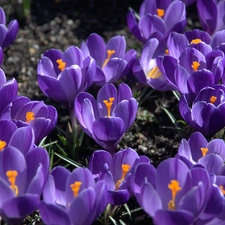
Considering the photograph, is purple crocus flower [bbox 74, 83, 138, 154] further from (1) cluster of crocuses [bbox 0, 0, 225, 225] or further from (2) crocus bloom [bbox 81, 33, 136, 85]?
(2) crocus bloom [bbox 81, 33, 136, 85]

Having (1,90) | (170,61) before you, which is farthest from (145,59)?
(1,90)

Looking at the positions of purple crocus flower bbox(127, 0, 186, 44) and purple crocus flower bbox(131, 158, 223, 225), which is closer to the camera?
purple crocus flower bbox(131, 158, 223, 225)

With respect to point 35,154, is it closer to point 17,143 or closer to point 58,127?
point 17,143

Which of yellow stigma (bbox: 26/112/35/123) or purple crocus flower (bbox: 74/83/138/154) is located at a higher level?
yellow stigma (bbox: 26/112/35/123)

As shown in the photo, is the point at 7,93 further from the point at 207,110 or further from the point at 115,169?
the point at 207,110

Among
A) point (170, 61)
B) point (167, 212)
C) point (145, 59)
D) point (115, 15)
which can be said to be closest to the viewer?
point (167, 212)

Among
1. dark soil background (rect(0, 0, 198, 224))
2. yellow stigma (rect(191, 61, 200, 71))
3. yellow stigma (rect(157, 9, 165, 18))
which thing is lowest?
dark soil background (rect(0, 0, 198, 224))

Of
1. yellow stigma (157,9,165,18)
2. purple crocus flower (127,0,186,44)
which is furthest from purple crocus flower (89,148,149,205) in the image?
yellow stigma (157,9,165,18)

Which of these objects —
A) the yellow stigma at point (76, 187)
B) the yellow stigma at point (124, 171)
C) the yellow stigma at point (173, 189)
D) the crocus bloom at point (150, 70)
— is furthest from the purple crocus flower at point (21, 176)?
the crocus bloom at point (150, 70)
